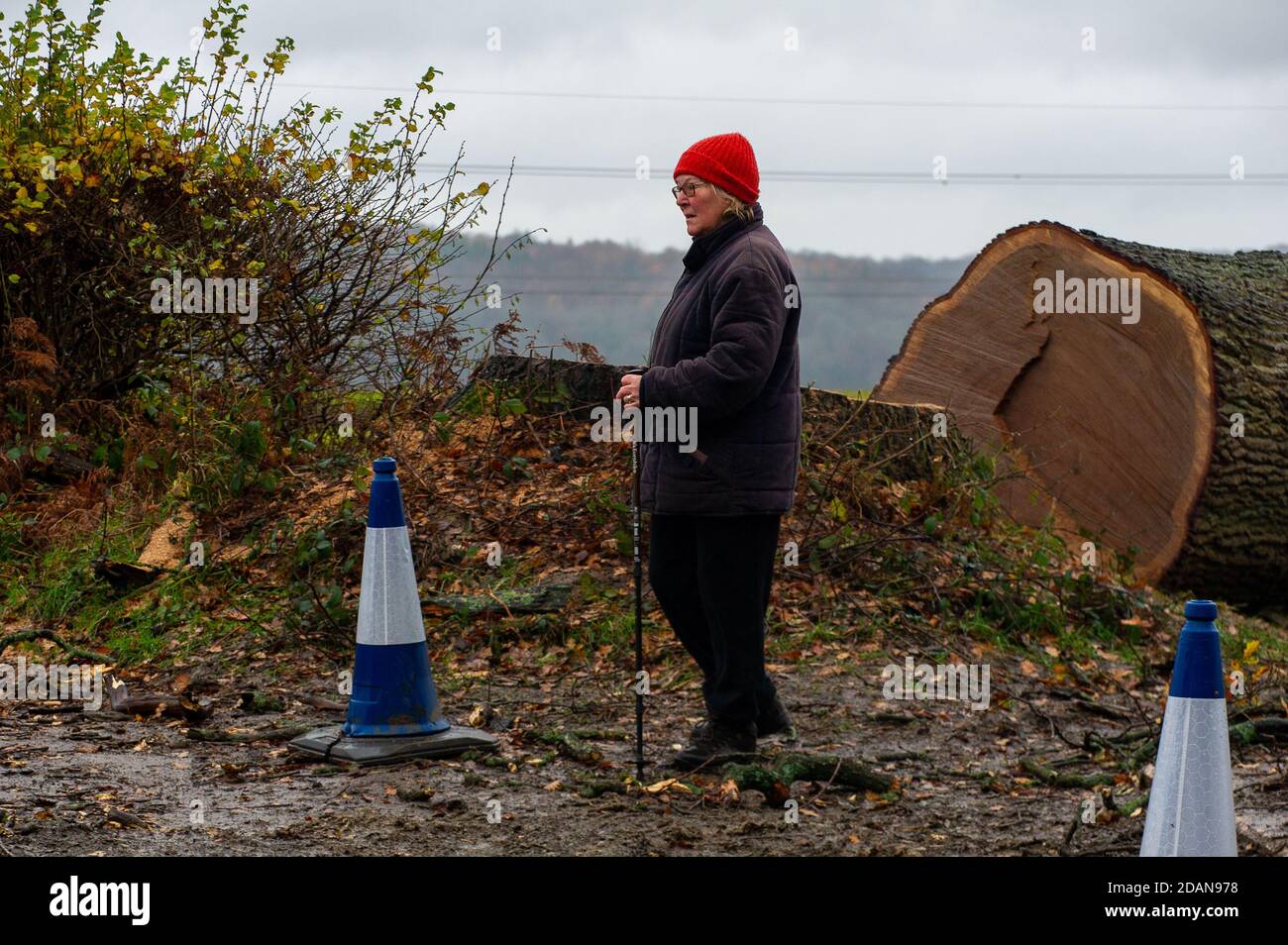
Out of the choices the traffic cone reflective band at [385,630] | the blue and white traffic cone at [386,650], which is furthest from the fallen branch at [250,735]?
the traffic cone reflective band at [385,630]

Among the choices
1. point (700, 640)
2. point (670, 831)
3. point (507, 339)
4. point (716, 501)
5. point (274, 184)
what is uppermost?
point (274, 184)

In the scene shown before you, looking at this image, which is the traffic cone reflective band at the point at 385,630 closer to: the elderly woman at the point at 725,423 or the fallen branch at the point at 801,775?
the elderly woman at the point at 725,423

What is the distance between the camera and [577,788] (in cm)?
487

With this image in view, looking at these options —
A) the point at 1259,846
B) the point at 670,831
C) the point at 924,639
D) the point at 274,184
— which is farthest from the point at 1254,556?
the point at 274,184

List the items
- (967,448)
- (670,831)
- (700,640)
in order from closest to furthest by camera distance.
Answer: (670,831) → (700,640) → (967,448)

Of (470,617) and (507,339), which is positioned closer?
(470,617)

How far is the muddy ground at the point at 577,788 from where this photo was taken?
14.0 feet

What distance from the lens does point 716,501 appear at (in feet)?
15.9

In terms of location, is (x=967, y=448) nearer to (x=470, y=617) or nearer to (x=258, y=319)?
(x=470, y=617)

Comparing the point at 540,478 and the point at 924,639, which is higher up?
the point at 540,478

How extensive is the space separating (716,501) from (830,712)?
161 cm

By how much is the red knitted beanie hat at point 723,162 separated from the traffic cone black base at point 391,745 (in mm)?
2170

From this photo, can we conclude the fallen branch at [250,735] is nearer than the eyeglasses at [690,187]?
No

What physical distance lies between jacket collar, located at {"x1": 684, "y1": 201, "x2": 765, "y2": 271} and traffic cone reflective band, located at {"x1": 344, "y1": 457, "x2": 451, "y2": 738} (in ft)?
4.25
